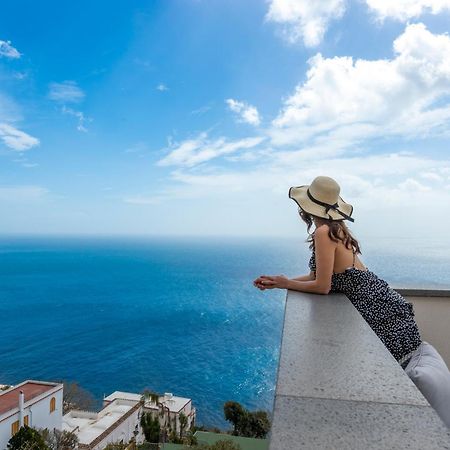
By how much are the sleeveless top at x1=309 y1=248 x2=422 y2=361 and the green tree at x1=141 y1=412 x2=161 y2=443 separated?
19.5 m

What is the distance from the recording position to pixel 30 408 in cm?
1659

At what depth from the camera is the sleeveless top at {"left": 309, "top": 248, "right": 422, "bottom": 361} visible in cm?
183

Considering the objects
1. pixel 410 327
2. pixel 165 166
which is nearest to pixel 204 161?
pixel 165 166

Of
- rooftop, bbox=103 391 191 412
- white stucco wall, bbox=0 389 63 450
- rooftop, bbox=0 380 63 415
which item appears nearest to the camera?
white stucco wall, bbox=0 389 63 450

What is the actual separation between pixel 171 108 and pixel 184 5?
48.6 m

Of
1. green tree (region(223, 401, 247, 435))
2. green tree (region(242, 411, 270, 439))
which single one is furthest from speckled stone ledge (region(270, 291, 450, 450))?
green tree (region(223, 401, 247, 435))

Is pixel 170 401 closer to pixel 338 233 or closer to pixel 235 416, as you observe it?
pixel 235 416

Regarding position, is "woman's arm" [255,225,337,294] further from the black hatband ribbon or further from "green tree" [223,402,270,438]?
"green tree" [223,402,270,438]

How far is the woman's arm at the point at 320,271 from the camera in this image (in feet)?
6.64

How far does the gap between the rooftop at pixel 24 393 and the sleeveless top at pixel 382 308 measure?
55.9 ft

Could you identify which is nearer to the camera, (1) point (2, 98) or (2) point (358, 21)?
(2) point (358, 21)

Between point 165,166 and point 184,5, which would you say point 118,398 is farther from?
point 165,166

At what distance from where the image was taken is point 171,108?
85875mm

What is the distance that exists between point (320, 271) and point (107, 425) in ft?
60.0
